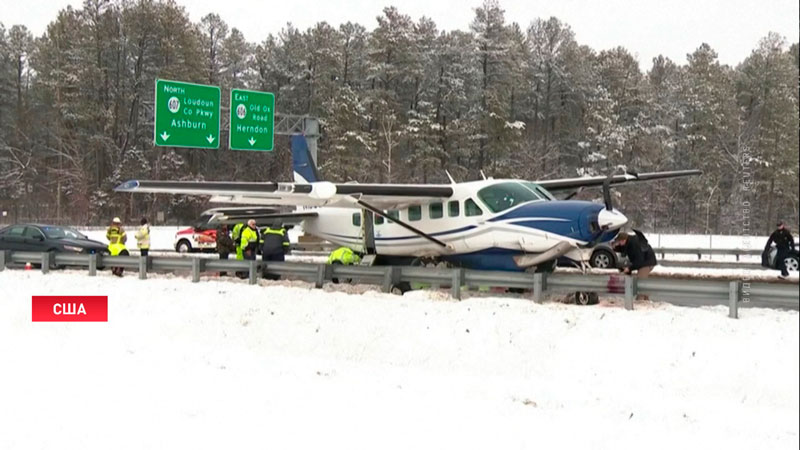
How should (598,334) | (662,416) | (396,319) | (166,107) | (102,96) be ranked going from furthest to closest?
1. (102,96)
2. (166,107)
3. (396,319)
4. (598,334)
5. (662,416)

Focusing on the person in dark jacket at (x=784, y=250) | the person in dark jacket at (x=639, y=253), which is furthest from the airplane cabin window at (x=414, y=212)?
the person in dark jacket at (x=784, y=250)

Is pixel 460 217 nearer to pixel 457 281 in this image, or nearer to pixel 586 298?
pixel 457 281

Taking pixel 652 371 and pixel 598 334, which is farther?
pixel 598 334

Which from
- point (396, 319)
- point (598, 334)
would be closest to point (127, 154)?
point (396, 319)

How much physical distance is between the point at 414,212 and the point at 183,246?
19.2 m

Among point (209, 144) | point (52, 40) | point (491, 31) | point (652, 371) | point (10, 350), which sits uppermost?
point (52, 40)

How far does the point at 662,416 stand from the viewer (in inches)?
203

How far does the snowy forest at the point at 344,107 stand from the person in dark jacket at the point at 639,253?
67.1 inches

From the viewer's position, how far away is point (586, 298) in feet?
40.8

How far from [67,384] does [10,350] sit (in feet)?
8.40

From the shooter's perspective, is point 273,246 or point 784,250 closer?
point 784,250

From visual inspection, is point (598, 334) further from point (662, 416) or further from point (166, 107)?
point (166, 107)

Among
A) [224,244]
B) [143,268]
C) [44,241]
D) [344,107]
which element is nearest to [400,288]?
[143,268]

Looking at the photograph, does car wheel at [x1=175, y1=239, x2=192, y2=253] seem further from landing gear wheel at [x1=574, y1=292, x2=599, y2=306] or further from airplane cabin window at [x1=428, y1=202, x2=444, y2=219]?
landing gear wheel at [x1=574, y1=292, x2=599, y2=306]
